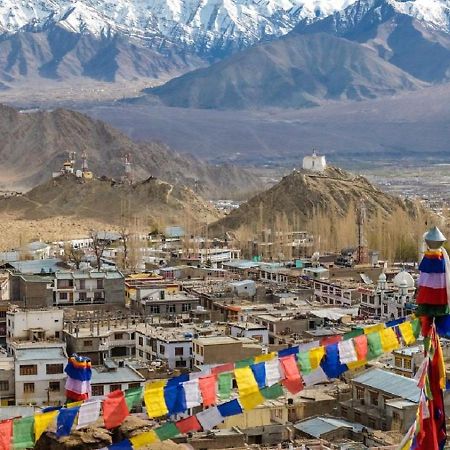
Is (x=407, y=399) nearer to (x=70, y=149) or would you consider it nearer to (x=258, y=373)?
(x=258, y=373)

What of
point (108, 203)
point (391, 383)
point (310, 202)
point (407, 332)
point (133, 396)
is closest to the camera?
point (133, 396)

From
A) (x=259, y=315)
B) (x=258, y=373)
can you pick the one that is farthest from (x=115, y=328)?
(x=258, y=373)

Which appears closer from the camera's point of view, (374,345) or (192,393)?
(192,393)

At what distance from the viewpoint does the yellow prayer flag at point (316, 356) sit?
1441 centimetres

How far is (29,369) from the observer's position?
31.1m

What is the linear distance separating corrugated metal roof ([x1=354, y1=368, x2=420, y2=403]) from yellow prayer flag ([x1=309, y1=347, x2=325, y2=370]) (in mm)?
12065

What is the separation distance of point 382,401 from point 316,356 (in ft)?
43.6

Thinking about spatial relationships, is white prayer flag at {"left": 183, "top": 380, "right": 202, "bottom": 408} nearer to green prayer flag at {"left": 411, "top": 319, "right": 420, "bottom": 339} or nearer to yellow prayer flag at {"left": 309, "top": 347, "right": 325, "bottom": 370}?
yellow prayer flag at {"left": 309, "top": 347, "right": 325, "bottom": 370}

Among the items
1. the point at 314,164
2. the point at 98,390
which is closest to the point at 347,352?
the point at 98,390

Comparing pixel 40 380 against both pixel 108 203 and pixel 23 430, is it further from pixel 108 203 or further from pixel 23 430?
pixel 108 203

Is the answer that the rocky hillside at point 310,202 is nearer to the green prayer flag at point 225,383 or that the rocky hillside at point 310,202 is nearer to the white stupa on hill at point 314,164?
the white stupa on hill at point 314,164

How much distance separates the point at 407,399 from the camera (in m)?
26.6

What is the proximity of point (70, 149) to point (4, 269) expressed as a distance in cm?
9971

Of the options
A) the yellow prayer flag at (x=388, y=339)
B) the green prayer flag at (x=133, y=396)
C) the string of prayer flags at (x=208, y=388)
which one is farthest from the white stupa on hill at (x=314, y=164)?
the green prayer flag at (x=133, y=396)
